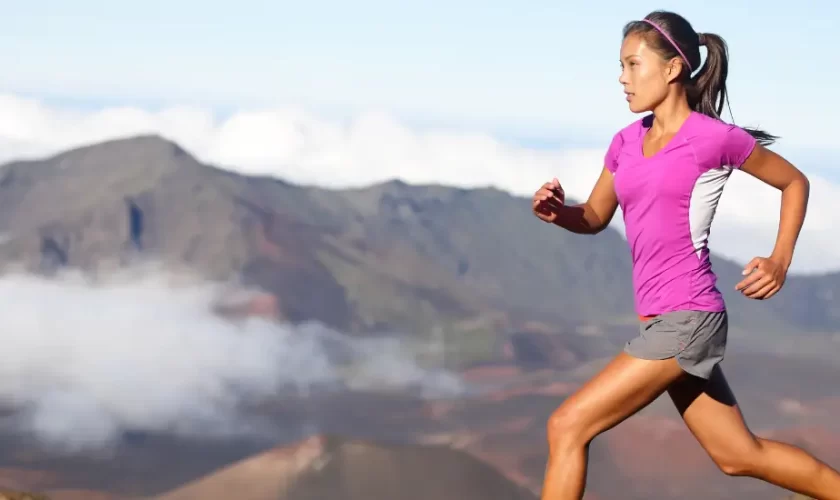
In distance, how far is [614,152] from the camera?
20.4 ft

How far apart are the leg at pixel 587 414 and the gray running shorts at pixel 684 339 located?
2.0 inches

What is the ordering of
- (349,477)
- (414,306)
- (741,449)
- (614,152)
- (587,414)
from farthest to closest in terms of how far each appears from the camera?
(414,306) → (349,477) → (614,152) → (741,449) → (587,414)

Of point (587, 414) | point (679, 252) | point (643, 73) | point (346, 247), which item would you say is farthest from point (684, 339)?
point (346, 247)

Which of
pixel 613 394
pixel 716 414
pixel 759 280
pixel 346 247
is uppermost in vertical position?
pixel 346 247

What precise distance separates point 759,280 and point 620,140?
1.13 metres

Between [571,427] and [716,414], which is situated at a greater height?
[571,427]

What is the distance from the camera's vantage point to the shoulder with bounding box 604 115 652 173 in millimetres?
6180

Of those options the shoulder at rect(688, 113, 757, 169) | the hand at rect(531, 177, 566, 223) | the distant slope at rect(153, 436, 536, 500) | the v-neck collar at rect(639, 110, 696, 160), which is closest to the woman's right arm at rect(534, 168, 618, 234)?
the hand at rect(531, 177, 566, 223)

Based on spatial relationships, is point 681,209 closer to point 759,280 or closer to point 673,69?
point 759,280

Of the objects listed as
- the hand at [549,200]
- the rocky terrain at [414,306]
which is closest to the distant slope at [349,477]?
the rocky terrain at [414,306]

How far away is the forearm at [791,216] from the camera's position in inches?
225

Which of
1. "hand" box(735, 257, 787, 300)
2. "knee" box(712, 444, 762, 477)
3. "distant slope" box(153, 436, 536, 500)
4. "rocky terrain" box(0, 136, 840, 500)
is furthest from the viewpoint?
"rocky terrain" box(0, 136, 840, 500)

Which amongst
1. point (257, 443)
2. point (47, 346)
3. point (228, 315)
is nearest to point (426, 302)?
point (228, 315)

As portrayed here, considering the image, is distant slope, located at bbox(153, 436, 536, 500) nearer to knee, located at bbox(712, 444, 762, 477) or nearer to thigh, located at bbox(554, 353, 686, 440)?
knee, located at bbox(712, 444, 762, 477)
